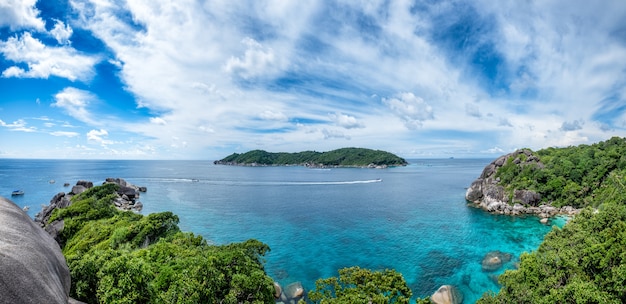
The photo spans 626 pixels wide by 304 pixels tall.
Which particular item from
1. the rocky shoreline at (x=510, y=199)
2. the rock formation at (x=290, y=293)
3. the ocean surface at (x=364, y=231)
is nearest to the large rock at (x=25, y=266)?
A: the rock formation at (x=290, y=293)

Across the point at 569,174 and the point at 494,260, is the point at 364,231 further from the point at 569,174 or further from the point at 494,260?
the point at 569,174

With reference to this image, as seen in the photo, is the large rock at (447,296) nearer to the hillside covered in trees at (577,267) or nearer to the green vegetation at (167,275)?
the hillside covered in trees at (577,267)

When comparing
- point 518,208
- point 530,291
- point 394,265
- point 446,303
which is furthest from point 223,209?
point 518,208

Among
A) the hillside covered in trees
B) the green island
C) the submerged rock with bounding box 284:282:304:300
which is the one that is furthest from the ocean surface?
the green island

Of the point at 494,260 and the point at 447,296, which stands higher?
the point at 494,260

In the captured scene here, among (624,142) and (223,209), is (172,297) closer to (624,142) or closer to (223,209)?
(223,209)

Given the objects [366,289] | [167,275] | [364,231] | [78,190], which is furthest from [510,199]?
[78,190]
